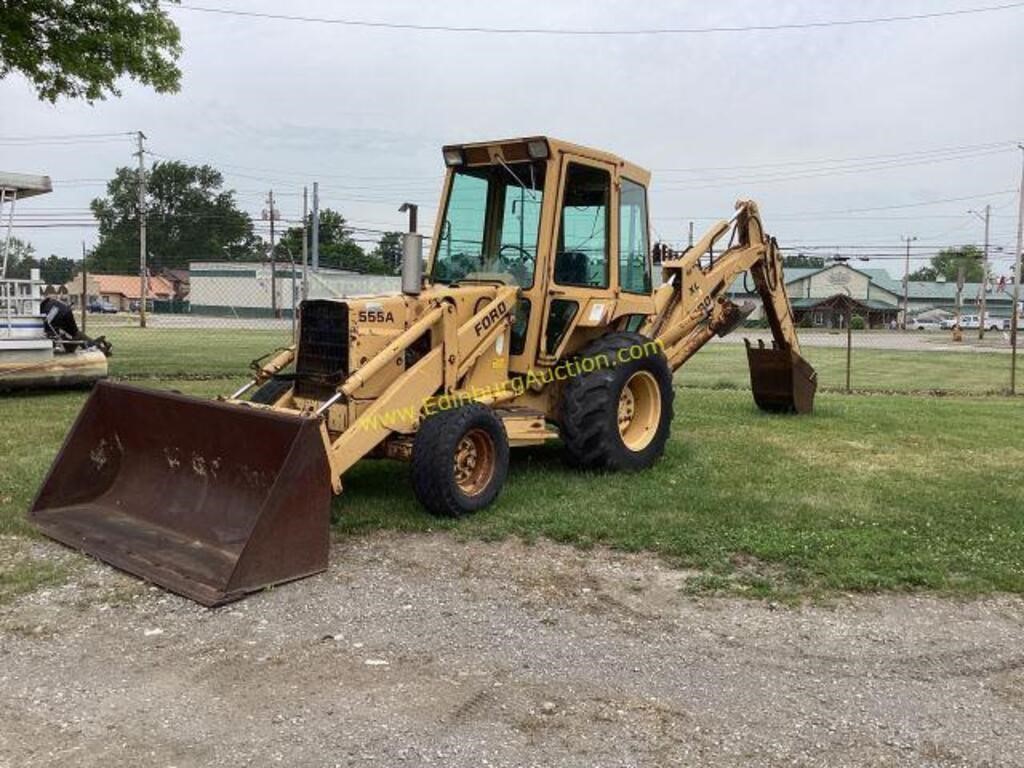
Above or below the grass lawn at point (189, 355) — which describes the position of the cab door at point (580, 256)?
above

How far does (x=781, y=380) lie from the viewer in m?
12.7

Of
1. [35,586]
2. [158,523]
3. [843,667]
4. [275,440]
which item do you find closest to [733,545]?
[843,667]

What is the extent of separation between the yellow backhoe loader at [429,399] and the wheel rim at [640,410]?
0.07ft

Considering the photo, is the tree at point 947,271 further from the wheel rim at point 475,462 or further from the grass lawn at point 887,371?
the wheel rim at point 475,462

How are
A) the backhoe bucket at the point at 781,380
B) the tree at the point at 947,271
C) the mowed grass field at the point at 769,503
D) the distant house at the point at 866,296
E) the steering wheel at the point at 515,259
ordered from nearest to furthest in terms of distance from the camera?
the mowed grass field at the point at 769,503, the steering wheel at the point at 515,259, the backhoe bucket at the point at 781,380, the distant house at the point at 866,296, the tree at the point at 947,271

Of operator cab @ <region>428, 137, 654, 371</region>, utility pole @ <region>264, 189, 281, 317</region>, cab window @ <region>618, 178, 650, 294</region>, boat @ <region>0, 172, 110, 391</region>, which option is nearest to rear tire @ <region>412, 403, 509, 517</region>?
operator cab @ <region>428, 137, 654, 371</region>

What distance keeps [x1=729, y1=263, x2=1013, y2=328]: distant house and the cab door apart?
226ft

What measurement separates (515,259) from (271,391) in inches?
92.6

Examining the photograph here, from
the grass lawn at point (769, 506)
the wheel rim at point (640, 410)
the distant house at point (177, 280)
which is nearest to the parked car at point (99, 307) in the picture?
the distant house at point (177, 280)

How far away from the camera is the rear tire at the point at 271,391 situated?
284 inches

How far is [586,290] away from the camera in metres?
8.03

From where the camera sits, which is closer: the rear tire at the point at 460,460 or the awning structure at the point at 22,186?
the rear tire at the point at 460,460

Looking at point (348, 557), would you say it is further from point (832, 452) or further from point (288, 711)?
point (832, 452)

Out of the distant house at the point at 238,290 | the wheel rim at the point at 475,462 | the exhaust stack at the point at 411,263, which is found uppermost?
the distant house at the point at 238,290
